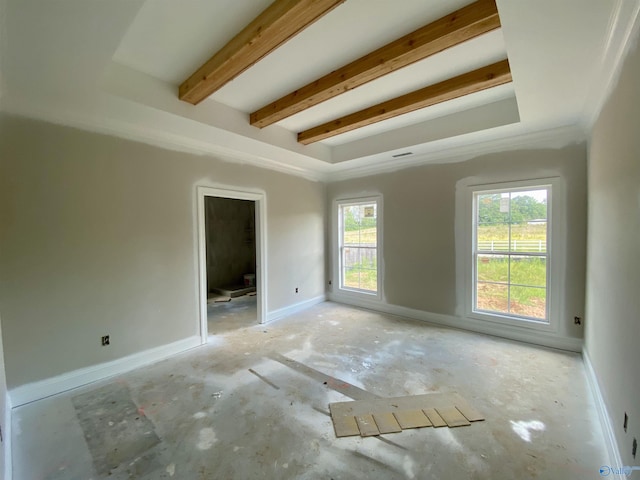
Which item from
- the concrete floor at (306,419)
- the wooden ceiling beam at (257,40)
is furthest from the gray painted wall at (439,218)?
the wooden ceiling beam at (257,40)

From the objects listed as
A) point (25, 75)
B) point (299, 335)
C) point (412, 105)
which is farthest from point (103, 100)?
point (299, 335)

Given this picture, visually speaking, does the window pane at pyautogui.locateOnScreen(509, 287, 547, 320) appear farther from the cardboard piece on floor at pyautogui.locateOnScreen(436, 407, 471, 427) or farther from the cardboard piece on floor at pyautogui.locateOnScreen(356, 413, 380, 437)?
the cardboard piece on floor at pyautogui.locateOnScreen(356, 413, 380, 437)

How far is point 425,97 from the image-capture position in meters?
2.74

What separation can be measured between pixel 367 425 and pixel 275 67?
3.00 meters

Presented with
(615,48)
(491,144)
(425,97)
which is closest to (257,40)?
(425,97)

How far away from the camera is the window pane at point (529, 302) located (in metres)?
3.39

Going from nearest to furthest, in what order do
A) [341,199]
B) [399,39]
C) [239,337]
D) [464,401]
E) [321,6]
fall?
[321,6]
[399,39]
[464,401]
[239,337]
[341,199]

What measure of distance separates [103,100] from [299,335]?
10.9 feet

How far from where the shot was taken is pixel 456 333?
378cm

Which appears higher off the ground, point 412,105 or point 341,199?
point 412,105

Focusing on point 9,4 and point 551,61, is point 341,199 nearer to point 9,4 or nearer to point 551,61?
point 551,61

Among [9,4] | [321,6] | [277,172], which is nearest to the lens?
[9,4]

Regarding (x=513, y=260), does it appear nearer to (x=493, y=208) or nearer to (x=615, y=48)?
(x=493, y=208)

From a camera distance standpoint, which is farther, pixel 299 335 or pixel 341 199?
pixel 341 199
